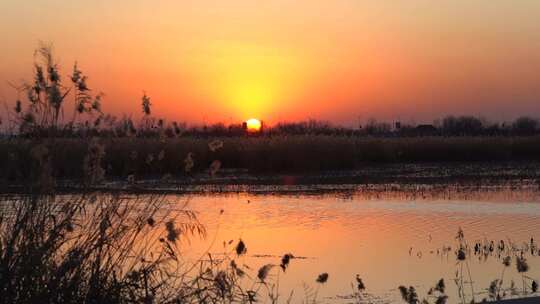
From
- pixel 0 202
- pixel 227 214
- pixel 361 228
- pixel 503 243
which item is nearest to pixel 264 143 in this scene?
pixel 227 214

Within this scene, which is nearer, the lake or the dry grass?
the lake

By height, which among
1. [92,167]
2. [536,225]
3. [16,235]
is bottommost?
[536,225]

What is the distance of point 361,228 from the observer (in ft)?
53.4

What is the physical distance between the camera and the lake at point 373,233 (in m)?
10.8

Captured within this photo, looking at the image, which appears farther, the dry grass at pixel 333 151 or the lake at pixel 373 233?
the dry grass at pixel 333 151

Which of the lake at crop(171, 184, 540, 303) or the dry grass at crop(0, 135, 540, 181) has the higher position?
the dry grass at crop(0, 135, 540, 181)

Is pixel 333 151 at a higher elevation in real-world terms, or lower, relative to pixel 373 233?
higher

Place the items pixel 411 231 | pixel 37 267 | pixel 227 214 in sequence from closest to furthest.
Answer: pixel 37 267 → pixel 411 231 → pixel 227 214

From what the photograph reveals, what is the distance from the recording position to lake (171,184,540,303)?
10.8m

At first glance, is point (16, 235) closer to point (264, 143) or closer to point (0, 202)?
point (0, 202)

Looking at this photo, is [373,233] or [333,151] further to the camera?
[333,151]

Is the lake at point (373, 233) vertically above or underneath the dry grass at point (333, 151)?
underneath

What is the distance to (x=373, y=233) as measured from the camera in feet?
50.9

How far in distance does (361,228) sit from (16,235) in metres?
10.6
